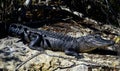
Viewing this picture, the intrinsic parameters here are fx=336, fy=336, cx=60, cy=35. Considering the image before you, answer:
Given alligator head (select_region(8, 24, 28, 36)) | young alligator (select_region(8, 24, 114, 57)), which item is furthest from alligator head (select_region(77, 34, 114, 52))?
Answer: alligator head (select_region(8, 24, 28, 36))

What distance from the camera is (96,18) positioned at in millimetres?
8633

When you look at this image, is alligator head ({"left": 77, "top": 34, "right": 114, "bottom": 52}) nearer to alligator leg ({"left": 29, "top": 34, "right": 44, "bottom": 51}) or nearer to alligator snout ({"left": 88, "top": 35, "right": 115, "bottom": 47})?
alligator snout ({"left": 88, "top": 35, "right": 115, "bottom": 47})

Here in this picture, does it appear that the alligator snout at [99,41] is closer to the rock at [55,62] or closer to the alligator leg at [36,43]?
the rock at [55,62]

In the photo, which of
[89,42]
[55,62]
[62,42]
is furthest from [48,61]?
[89,42]

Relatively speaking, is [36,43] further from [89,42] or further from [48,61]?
[89,42]

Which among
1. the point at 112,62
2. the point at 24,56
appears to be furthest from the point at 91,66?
the point at 24,56

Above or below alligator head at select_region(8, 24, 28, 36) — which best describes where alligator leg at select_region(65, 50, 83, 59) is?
below

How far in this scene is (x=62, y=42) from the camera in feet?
22.6

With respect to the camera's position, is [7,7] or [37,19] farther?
[37,19]

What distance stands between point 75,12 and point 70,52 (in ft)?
6.11

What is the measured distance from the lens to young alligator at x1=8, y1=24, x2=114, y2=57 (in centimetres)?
667

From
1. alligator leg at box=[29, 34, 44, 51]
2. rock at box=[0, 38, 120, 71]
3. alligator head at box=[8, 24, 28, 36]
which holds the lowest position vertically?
rock at box=[0, 38, 120, 71]

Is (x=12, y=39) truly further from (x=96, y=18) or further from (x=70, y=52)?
(x=96, y=18)

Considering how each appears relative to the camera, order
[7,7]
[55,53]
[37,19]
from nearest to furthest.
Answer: [55,53] < [7,7] < [37,19]
